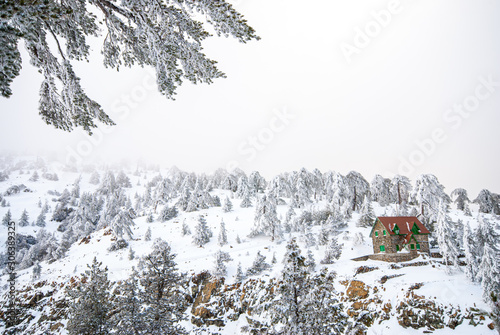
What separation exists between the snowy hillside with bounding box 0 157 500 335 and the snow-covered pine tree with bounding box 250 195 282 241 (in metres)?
0.16

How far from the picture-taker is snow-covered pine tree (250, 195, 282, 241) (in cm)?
3644

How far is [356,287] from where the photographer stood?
2056 cm

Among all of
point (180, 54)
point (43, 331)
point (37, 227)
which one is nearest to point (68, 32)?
point (180, 54)

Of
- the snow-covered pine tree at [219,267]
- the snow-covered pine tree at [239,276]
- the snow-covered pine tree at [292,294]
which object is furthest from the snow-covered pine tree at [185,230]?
the snow-covered pine tree at [292,294]

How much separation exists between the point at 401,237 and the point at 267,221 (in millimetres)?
17547

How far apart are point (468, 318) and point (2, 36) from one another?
2415 cm

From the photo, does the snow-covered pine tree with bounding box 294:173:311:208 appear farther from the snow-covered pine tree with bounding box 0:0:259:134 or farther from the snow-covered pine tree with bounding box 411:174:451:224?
the snow-covered pine tree with bounding box 0:0:259:134

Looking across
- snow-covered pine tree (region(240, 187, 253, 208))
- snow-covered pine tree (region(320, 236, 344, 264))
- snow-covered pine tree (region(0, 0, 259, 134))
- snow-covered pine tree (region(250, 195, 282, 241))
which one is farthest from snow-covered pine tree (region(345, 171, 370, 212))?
snow-covered pine tree (region(0, 0, 259, 134))

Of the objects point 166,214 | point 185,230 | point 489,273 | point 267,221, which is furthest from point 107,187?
point 489,273

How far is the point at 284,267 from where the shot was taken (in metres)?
12.4

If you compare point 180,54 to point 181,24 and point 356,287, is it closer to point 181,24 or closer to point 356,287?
point 181,24

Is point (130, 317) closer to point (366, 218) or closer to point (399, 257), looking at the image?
point (399, 257)

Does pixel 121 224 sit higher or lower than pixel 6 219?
lower

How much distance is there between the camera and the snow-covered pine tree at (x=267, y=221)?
36.4 meters
